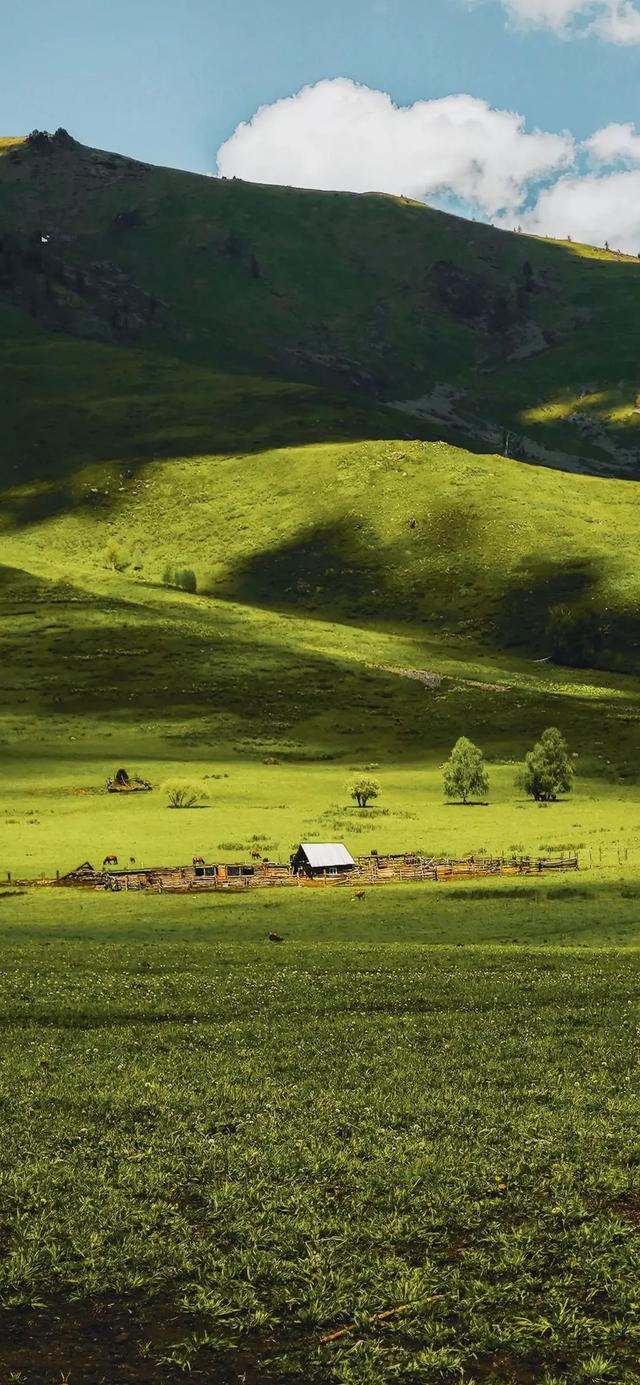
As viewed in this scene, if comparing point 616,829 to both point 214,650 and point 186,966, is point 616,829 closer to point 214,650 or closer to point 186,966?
point 186,966

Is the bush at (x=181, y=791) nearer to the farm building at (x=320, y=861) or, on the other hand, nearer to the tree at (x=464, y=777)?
the tree at (x=464, y=777)

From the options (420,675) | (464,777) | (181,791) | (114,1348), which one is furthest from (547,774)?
(114,1348)

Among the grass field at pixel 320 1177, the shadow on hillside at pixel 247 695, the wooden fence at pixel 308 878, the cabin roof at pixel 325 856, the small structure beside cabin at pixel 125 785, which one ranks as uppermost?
the shadow on hillside at pixel 247 695

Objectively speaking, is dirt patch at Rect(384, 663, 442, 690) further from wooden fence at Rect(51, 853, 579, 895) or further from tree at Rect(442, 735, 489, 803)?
wooden fence at Rect(51, 853, 579, 895)

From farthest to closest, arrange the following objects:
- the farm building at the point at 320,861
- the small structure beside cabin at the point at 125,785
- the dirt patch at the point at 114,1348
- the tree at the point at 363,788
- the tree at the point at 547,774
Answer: the small structure beside cabin at the point at 125,785 < the tree at the point at 547,774 < the tree at the point at 363,788 < the farm building at the point at 320,861 < the dirt patch at the point at 114,1348

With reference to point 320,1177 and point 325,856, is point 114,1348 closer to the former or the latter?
point 320,1177

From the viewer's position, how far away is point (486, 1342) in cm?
1479

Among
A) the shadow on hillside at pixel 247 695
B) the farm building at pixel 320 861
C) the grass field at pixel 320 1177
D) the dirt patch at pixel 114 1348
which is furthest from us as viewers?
the shadow on hillside at pixel 247 695

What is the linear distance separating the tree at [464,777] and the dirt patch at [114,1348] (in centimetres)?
9326

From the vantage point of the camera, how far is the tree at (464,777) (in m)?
108

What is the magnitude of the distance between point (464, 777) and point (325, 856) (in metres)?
38.7

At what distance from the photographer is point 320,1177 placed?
20156mm

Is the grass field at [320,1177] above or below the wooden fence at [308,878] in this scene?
below

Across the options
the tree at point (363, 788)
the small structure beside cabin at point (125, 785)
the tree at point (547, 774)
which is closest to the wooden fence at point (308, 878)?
the tree at point (363, 788)
